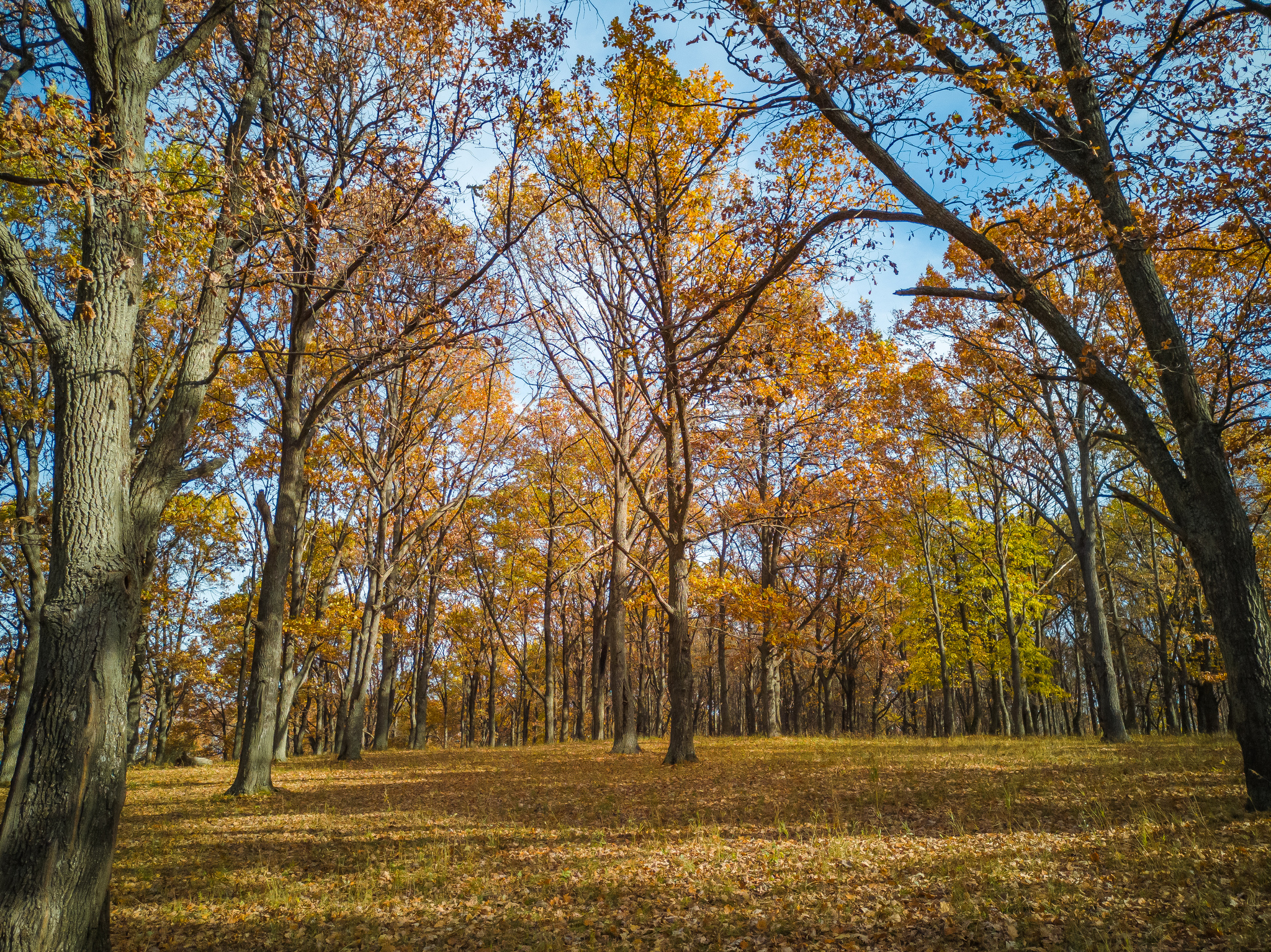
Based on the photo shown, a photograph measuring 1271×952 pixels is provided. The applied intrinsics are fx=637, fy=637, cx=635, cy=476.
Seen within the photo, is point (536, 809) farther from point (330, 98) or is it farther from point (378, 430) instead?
point (378, 430)

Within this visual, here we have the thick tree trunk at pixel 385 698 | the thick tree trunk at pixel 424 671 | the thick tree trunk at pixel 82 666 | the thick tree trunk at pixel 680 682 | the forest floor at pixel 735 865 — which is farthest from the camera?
the thick tree trunk at pixel 424 671

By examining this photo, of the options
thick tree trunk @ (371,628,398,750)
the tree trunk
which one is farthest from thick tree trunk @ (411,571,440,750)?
the tree trunk

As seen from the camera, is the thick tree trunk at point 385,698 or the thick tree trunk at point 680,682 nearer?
the thick tree trunk at point 680,682

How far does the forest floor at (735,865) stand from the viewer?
3994 millimetres

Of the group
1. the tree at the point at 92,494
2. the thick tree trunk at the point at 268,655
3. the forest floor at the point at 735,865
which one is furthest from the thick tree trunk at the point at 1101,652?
the tree at the point at 92,494

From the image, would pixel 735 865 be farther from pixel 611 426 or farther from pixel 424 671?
pixel 424 671

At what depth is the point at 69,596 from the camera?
417 centimetres

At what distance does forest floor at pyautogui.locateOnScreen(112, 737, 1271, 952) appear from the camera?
3.99 meters

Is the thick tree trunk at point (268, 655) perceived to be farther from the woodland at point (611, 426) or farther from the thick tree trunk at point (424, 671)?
the thick tree trunk at point (424, 671)

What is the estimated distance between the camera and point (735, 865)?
529 cm

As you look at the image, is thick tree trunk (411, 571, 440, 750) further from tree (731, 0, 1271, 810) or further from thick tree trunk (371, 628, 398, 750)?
tree (731, 0, 1271, 810)

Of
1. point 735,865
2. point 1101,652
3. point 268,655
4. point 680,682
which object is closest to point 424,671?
point 268,655

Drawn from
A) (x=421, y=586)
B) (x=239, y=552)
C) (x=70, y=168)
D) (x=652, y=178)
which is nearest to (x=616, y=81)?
(x=652, y=178)

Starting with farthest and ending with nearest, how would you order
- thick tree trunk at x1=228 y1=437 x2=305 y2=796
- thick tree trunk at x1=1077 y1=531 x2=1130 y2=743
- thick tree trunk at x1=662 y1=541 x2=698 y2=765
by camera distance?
thick tree trunk at x1=1077 y1=531 x2=1130 y2=743
thick tree trunk at x1=662 y1=541 x2=698 y2=765
thick tree trunk at x1=228 y1=437 x2=305 y2=796
